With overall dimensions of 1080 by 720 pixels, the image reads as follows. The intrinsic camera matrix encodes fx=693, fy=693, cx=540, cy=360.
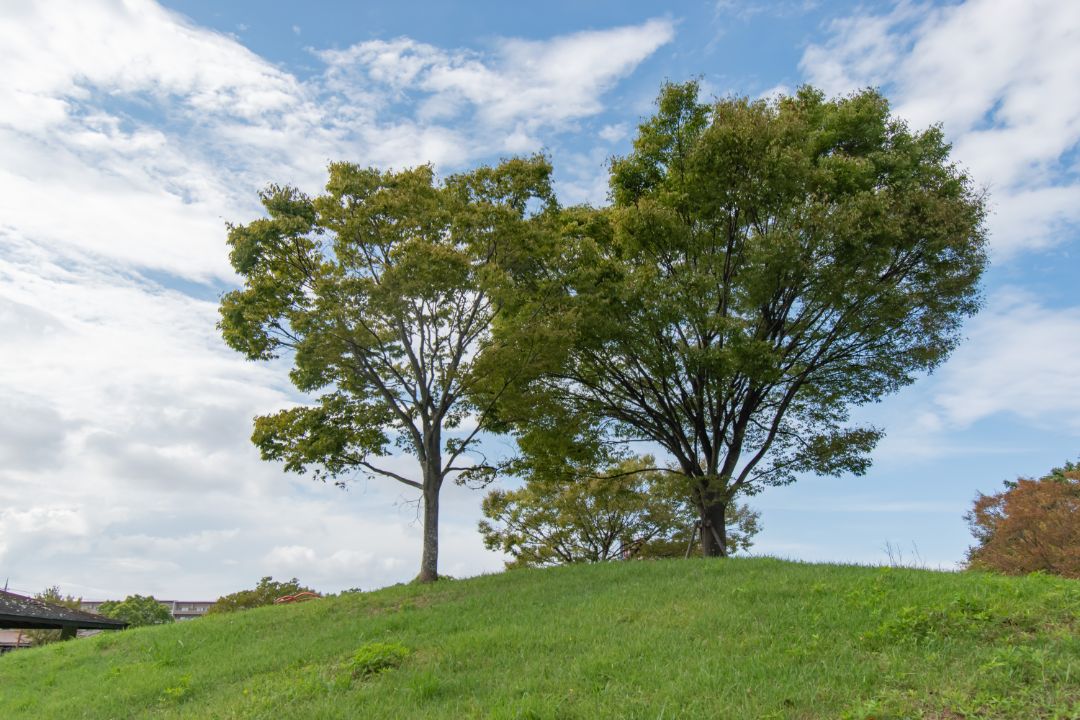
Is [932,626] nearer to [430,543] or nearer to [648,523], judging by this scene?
[430,543]

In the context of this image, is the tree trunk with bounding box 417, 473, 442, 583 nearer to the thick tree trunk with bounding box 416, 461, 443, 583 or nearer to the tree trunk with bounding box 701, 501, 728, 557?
the thick tree trunk with bounding box 416, 461, 443, 583

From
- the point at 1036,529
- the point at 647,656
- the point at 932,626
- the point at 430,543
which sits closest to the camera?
the point at 932,626

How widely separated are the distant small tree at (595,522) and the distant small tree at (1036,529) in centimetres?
1138

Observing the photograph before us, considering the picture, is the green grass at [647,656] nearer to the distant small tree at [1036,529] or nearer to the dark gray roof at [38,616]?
the dark gray roof at [38,616]

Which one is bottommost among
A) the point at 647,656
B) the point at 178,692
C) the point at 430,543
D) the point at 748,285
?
the point at 178,692

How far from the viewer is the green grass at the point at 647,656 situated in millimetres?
6484

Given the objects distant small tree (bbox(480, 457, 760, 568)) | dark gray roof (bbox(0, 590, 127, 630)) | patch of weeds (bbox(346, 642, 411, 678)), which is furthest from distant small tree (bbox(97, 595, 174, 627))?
patch of weeds (bbox(346, 642, 411, 678))

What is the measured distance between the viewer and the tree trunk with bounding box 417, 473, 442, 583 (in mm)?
17484

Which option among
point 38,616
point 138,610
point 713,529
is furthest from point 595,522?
point 138,610

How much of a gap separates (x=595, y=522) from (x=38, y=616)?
2300 cm

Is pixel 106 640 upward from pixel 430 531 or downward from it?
downward

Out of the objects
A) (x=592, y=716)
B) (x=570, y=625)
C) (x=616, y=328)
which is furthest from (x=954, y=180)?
(x=592, y=716)

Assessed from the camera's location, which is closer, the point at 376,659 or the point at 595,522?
the point at 376,659

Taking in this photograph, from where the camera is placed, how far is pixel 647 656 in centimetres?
811
